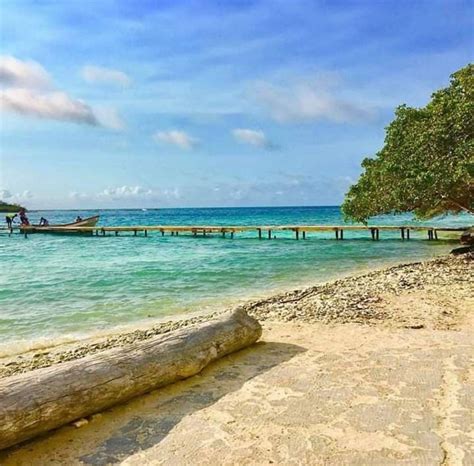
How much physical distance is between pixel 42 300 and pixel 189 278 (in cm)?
496

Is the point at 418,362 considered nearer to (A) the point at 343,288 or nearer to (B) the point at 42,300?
(A) the point at 343,288

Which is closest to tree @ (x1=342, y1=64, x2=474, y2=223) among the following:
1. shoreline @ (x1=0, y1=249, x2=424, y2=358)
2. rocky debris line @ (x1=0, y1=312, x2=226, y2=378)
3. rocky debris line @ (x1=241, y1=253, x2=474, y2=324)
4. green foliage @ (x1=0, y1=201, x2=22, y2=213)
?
rocky debris line @ (x1=241, y1=253, x2=474, y2=324)

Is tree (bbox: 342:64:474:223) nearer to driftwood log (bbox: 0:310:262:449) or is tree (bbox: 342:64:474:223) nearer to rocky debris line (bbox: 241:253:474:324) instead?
rocky debris line (bbox: 241:253:474:324)

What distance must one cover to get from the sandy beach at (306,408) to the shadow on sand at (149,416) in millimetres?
12

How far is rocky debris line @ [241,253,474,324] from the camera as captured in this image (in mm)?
8531

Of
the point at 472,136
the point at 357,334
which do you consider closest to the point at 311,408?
the point at 357,334

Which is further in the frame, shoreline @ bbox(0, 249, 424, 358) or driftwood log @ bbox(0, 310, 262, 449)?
shoreline @ bbox(0, 249, 424, 358)

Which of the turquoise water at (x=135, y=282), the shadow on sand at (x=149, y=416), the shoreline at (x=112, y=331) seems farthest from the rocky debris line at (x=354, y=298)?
the shadow on sand at (x=149, y=416)

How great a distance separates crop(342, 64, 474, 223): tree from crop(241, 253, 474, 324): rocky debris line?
292 cm

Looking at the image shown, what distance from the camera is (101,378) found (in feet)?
15.3

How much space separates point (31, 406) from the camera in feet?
13.2

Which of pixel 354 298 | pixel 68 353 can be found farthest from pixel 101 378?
pixel 354 298

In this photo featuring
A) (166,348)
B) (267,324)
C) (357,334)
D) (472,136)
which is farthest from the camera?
(472,136)

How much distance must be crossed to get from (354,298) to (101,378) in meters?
6.43
